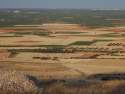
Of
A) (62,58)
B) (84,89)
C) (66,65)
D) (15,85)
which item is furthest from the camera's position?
(62,58)

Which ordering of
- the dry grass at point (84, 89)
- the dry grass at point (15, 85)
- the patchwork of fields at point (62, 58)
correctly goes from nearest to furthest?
the dry grass at point (15, 85)
the dry grass at point (84, 89)
the patchwork of fields at point (62, 58)

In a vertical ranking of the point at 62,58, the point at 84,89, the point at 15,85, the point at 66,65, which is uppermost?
the point at 15,85

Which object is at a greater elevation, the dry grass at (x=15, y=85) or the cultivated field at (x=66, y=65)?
the dry grass at (x=15, y=85)

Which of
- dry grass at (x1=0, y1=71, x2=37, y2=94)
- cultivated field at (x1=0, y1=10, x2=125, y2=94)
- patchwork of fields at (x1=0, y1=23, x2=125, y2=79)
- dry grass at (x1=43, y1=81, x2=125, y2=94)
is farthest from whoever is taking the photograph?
patchwork of fields at (x1=0, y1=23, x2=125, y2=79)

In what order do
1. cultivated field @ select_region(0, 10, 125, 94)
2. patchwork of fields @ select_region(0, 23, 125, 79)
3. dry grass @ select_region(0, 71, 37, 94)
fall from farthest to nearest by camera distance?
patchwork of fields @ select_region(0, 23, 125, 79) < cultivated field @ select_region(0, 10, 125, 94) < dry grass @ select_region(0, 71, 37, 94)

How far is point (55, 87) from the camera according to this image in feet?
45.3

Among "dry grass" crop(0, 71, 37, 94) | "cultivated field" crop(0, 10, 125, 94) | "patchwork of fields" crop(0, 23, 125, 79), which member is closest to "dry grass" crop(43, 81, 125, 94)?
"cultivated field" crop(0, 10, 125, 94)

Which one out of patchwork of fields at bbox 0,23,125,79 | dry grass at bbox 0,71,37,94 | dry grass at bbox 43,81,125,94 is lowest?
patchwork of fields at bbox 0,23,125,79

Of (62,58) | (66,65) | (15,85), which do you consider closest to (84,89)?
(15,85)

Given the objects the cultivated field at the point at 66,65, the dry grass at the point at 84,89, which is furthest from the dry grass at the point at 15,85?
the dry grass at the point at 84,89

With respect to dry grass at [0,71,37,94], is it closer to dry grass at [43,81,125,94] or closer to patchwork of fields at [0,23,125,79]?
dry grass at [43,81,125,94]

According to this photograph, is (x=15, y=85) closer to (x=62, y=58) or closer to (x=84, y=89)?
(x=84, y=89)

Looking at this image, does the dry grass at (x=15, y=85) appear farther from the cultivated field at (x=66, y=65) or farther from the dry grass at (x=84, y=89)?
the dry grass at (x=84, y=89)

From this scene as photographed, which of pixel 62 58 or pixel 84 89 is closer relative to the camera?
pixel 84 89
